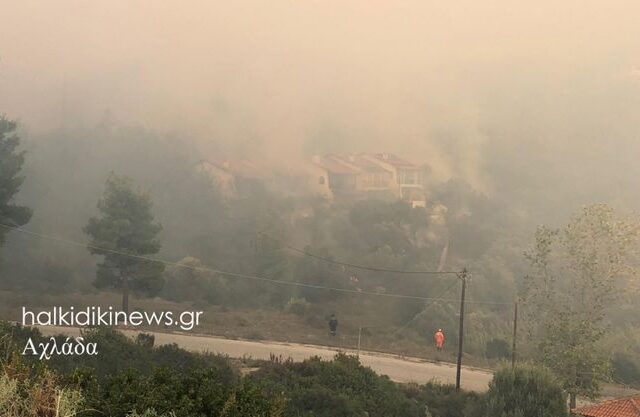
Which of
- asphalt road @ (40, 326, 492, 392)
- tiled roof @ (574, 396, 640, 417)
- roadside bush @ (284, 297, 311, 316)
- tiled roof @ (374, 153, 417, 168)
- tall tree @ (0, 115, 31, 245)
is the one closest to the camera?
tiled roof @ (574, 396, 640, 417)

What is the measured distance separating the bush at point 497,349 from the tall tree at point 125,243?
74.6 ft

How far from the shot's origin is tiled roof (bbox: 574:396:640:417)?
1811 cm

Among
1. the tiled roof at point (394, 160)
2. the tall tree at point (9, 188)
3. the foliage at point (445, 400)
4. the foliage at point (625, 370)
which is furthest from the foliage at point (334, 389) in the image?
the tiled roof at point (394, 160)

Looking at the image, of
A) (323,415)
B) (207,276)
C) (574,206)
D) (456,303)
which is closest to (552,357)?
(323,415)

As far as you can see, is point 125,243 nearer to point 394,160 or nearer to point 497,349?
point 497,349

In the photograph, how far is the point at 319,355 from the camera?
28688mm

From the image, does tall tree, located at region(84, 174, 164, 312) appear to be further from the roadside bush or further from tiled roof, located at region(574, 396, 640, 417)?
tiled roof, located at region(574, 396, 640, 417)

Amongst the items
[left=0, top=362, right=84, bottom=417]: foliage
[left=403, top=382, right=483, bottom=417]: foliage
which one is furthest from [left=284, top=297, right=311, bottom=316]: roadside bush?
[left=0, top=362, right=84, bottom=417]: foliage

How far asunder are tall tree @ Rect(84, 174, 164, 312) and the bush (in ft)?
74.6

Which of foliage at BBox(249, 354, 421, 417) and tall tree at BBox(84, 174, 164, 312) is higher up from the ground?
tall tree at BBox(84, 174, 164, 312)

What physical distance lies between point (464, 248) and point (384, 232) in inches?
540

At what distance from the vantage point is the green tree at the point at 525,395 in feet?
61.3

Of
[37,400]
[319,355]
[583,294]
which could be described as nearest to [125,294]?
[319,355]

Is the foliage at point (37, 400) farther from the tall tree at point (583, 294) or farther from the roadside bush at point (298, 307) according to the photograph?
the roadside bush at point (298, 307)
